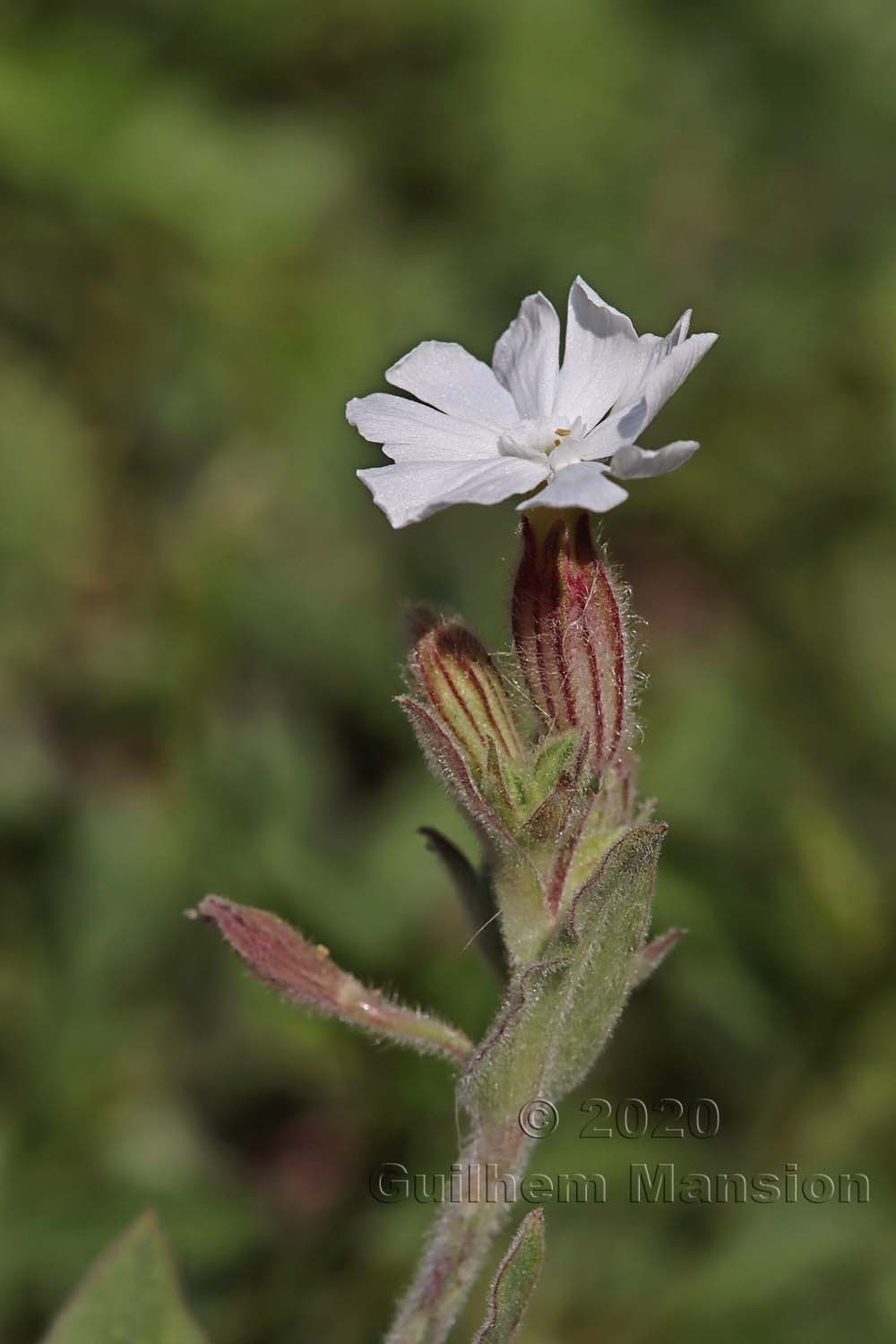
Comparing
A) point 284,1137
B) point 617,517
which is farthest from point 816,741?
point 284,1137

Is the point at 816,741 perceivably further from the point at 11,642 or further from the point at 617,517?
the point at 11,642

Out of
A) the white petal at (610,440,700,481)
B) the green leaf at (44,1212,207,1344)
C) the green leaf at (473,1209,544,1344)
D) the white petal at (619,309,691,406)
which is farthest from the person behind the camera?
the green leaf at (44,1212,207,1344)

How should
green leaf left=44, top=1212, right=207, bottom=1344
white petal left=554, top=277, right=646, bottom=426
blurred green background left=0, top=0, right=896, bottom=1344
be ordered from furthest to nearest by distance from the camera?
blurred green background left=0, top=0, right=896, bottom=1344, green leaf left=44, top=1212, right=207, bottom=1344, white petal left=554, top=277, right=646, bottom=426

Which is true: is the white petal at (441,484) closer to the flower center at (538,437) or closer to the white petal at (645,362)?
the flower center at (538,437)

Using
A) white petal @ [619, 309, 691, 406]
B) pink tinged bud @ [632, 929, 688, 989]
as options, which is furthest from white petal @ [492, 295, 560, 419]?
pink tinged bud @ [632, 929, 688, 989]

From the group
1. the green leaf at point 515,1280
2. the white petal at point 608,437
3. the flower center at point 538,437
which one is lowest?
the green leaf at point 515,1280

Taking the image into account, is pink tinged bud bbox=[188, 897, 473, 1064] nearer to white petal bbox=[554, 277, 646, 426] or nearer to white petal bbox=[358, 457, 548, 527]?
white petal bbox=[358, 457, 548, 527]

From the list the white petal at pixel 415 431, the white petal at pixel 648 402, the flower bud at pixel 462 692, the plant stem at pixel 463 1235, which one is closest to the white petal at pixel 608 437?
the white petal at pixel 648 402
